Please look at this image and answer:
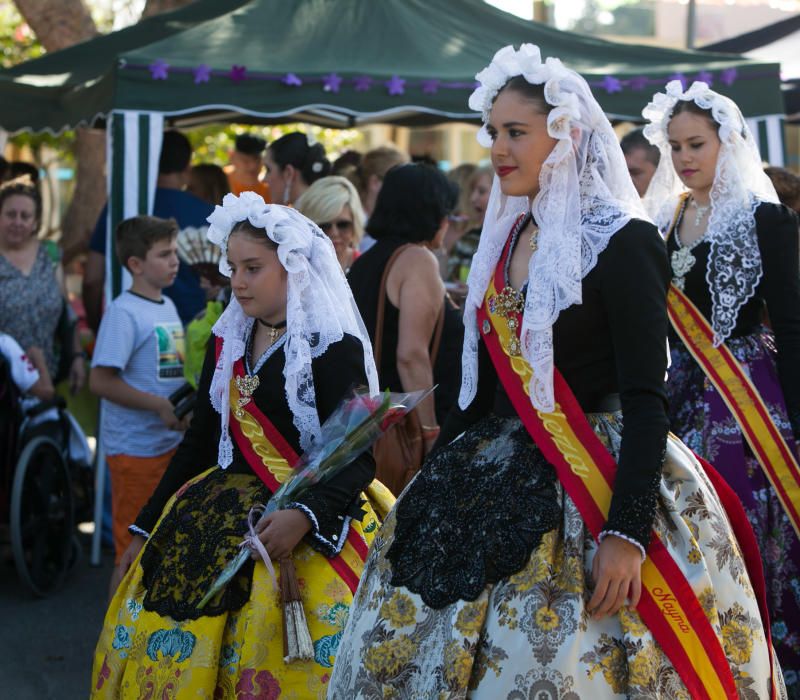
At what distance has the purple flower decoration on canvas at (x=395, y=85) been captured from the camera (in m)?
6.81

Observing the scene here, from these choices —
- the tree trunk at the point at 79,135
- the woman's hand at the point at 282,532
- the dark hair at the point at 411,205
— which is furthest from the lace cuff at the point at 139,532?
the tree trunk at the point at 79,135

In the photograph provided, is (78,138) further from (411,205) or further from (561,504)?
(561,504)

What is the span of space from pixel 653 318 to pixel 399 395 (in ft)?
2.88

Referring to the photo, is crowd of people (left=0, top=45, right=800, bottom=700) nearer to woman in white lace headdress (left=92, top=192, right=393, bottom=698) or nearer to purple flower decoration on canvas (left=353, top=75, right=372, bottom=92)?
woman in white lace headdress (left=92, top=192, right=393, bottom=698)

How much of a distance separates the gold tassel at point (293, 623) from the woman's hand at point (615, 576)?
0.94m

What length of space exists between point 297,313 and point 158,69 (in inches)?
133

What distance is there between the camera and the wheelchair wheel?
6.08 meters

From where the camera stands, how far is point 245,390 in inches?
142

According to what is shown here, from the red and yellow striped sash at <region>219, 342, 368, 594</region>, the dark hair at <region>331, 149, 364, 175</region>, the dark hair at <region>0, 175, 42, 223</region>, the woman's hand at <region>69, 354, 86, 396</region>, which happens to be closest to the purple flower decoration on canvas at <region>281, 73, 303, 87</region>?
the dark hair at <region>331, 149, 364, 175</region>

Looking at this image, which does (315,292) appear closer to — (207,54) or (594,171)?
(594,171)

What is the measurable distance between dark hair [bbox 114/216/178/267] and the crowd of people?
0.43 meters

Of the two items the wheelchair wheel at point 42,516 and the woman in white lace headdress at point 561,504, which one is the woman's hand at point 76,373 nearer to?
the wheelchair wheel at point 42,516

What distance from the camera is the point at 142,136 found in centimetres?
649

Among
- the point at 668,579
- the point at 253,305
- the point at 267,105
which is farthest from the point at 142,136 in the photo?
the point at 668,579
